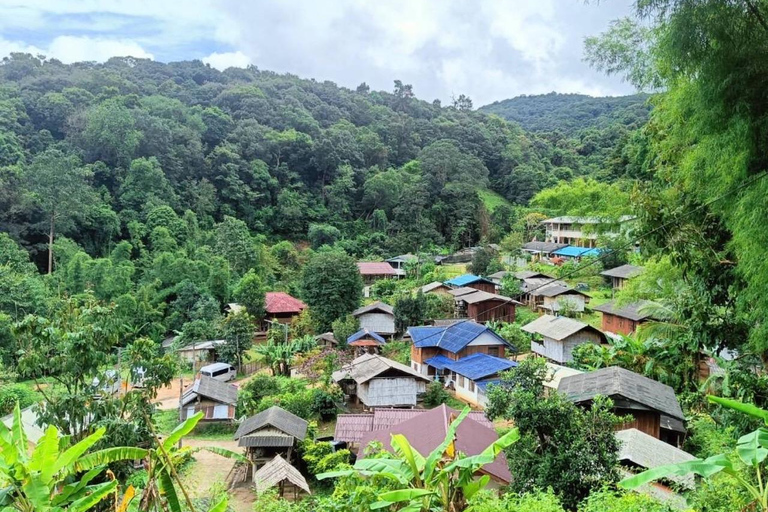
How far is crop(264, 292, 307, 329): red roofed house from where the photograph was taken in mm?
26781

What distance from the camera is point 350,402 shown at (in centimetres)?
1747

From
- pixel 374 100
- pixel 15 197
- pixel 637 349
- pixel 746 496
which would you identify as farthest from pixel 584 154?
pixel 746 496

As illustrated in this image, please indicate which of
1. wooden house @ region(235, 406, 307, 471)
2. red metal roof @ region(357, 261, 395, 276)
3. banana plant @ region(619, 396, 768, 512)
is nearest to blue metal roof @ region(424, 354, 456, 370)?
wooden house @ region(235, 406, 307, 471)

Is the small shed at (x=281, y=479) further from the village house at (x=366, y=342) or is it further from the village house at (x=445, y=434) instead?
the village house at (x=366, y=342)

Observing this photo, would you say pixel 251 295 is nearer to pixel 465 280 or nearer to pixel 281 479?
pixel 465 280

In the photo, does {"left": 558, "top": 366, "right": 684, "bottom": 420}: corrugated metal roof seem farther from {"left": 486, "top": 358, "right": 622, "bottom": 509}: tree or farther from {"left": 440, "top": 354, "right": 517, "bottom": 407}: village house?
{"left": 440, "top": 354, "right": 517, "bottom": 407}: village house

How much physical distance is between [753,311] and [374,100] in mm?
62639

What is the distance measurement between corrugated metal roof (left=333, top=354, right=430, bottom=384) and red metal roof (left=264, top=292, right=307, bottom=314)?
9.91 metres

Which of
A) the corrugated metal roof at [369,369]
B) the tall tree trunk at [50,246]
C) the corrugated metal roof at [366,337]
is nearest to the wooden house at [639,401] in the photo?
the corrugated metal roof at [369,369]

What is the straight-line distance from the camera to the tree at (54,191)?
88.4 feet

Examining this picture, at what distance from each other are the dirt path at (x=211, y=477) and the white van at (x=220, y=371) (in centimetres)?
548

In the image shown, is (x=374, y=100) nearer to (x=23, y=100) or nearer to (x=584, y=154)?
(x=584, y=154)

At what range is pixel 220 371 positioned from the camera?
2123 centimetres

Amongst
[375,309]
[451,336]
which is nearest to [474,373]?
[451,336]
